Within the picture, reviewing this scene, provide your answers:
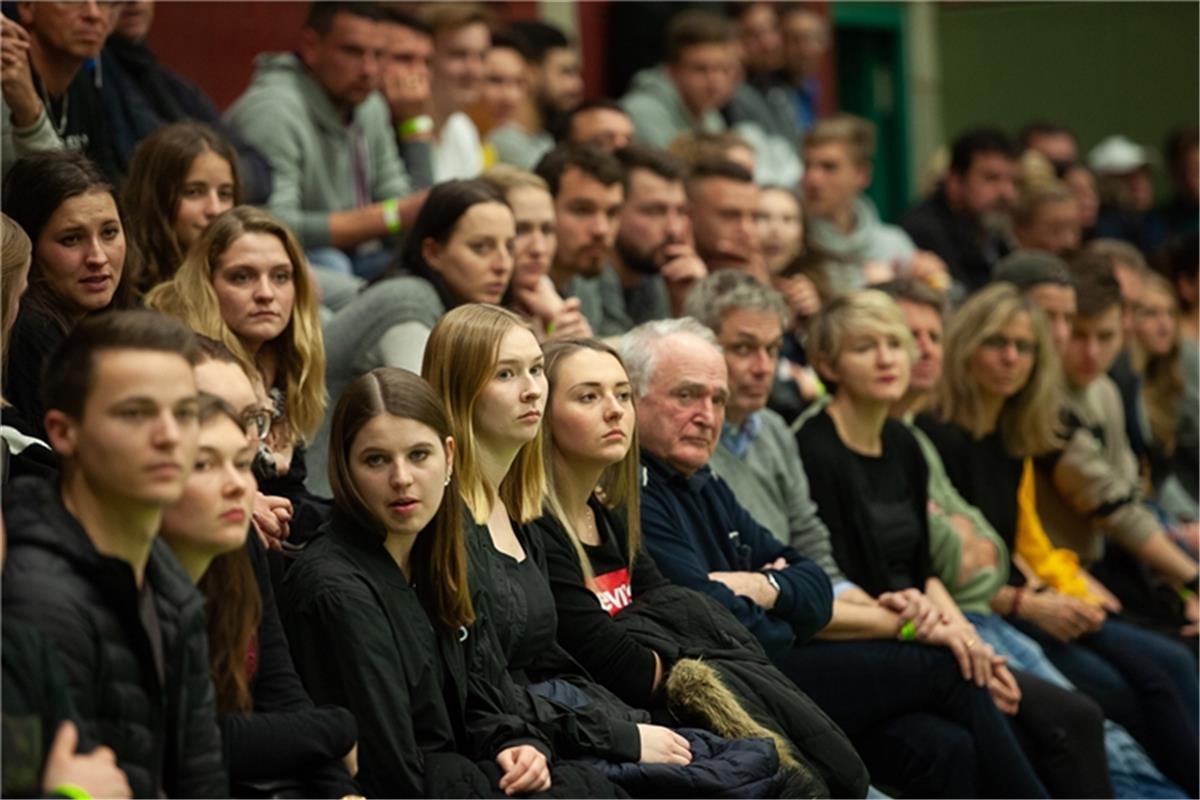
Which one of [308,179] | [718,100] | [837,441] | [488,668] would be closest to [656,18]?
[718,100]

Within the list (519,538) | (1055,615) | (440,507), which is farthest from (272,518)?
(1055,615)

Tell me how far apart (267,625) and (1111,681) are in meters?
3.32

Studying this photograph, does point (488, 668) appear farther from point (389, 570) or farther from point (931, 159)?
point (931, 159)

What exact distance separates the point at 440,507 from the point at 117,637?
915 millimetres

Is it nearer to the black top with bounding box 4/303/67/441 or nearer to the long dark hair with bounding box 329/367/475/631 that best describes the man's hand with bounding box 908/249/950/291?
the long dark hair with bounding box 329/367/475/631

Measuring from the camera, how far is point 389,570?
3.44 metres

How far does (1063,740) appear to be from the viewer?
5.09 meters

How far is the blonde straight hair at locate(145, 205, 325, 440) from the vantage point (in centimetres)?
407

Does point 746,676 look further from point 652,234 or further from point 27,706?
point 652,234

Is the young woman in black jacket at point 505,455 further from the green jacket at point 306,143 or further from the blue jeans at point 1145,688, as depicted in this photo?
the blue jeans at point 1145,688

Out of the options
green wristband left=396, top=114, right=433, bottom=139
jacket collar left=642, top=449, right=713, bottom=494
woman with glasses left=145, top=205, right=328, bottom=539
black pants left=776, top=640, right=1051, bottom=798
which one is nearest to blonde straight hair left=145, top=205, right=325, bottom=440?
woman with glasses left=145, top=205, right=328, bottom=539

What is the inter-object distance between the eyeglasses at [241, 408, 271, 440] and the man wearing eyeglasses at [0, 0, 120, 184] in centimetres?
110

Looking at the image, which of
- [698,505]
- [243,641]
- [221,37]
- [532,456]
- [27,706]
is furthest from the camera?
[221,37]

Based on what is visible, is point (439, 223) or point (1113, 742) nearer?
point (439, 223)
